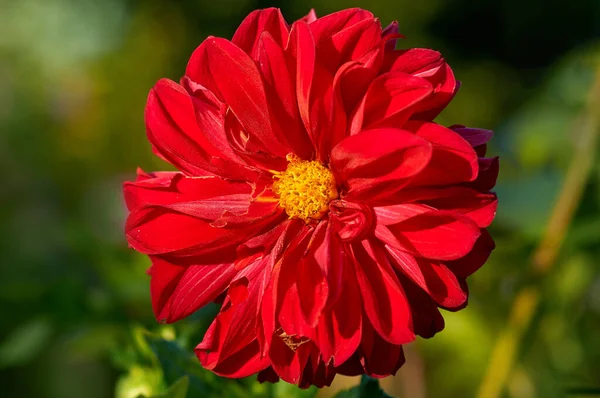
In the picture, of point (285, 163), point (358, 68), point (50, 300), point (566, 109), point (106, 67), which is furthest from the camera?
point (106, 67)

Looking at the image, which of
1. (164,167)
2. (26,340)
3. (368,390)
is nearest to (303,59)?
(368,390)

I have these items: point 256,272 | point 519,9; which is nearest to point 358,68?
point 256,272

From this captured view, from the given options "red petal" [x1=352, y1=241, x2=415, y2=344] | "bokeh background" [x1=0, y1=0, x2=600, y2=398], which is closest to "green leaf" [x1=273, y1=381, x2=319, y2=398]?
"bokeh background" [x1=0, y1=0, x2=600, y2=398]

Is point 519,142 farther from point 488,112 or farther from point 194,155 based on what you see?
point 488,112

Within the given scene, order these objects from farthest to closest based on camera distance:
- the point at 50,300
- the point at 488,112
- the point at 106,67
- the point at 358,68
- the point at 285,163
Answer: the point at 106,67 → the point at 488,112 → the point at 50,300 → the point at 285,163 → the point at 358,68

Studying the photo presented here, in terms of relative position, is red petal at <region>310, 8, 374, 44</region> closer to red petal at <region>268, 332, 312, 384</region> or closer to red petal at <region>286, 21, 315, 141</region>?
red petal at <region>286, 21, 315, 141</region>

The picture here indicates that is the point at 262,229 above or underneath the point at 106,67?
above
